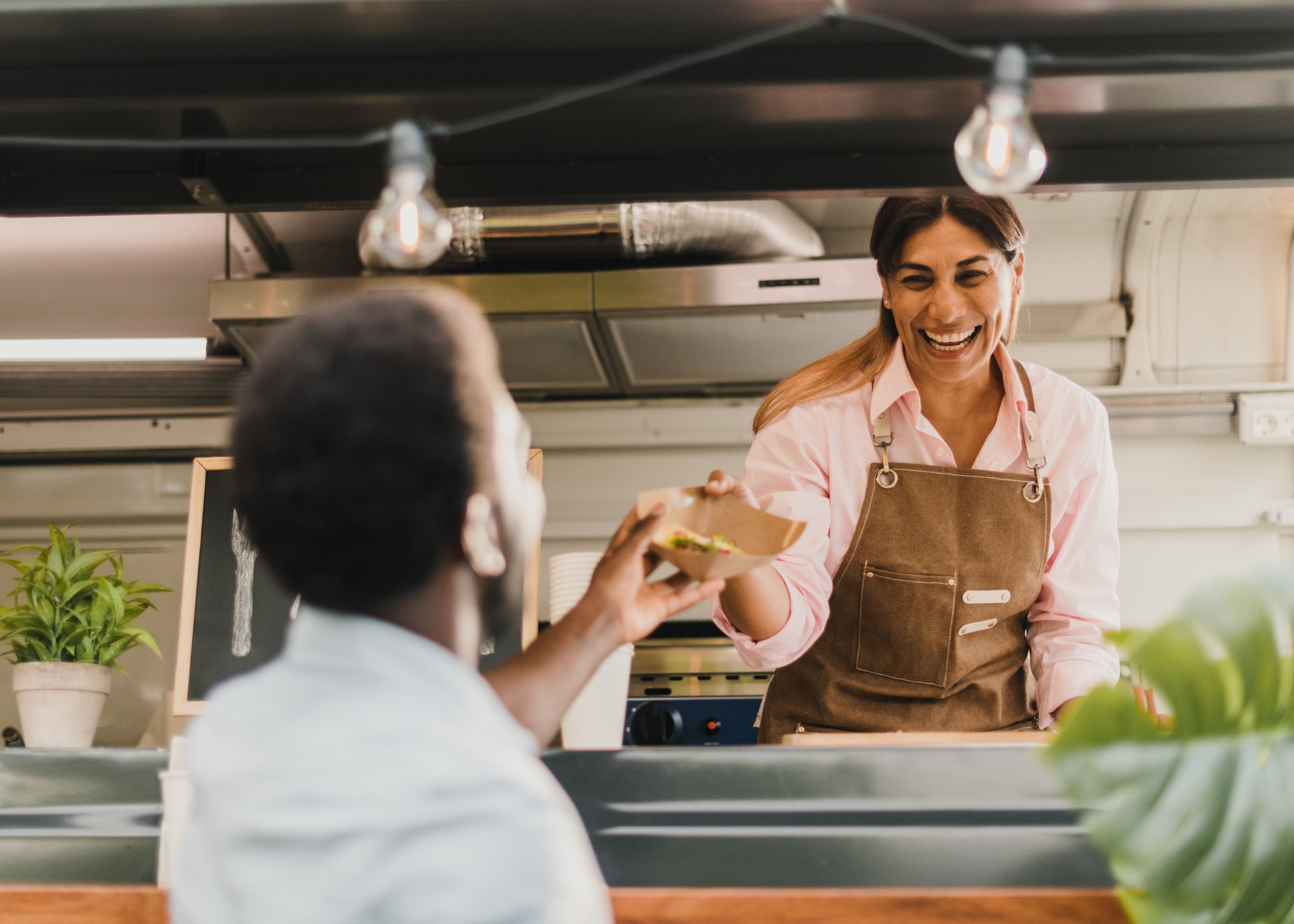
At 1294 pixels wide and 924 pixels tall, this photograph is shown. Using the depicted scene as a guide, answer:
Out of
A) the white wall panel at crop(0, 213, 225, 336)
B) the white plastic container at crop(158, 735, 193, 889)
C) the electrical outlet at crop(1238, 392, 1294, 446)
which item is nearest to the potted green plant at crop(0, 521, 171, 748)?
the white plastic container at crop(158, 735, 193, 889)

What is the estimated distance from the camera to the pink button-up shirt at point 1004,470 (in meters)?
1.87

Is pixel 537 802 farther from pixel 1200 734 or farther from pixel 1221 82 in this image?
pixel 1221 82

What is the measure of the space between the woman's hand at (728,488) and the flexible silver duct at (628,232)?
5.94 feet

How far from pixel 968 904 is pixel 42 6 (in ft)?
4.57

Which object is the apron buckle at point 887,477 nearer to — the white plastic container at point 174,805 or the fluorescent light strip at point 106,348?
the white plastic container at point 174,805

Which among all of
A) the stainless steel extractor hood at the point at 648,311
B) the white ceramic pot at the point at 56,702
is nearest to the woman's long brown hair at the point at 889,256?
the stainless steel extractor hood at the point at 648,311

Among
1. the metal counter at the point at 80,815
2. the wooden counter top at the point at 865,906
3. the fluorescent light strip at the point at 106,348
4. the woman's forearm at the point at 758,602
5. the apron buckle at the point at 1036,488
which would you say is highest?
the fluorescent light strip at the point at 106,348

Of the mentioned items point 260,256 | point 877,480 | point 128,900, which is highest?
point 260,256

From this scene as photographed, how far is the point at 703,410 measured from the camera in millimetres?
3947

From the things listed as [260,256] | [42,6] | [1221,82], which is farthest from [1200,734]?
[260,256]

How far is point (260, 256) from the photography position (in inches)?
157

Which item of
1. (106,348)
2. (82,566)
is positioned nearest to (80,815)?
(82,566)

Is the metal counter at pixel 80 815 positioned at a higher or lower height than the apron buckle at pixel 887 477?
lower

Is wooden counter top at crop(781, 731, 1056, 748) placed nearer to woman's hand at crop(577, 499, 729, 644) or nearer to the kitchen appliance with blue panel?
woman's hand at crop(577, 499, 729, 644)
